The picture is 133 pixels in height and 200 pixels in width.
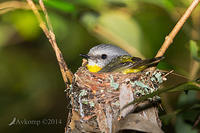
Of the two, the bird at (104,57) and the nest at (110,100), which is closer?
the nest at (110,100)

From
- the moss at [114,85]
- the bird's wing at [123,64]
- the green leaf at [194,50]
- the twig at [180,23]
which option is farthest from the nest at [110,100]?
the twig at [180,23]

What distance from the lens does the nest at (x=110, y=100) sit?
7.91ft

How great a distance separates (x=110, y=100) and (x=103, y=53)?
1.15 m

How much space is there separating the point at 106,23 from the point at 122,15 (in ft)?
0.72

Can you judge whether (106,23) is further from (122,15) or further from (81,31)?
(81,31)

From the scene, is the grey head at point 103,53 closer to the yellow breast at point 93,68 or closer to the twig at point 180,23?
the yellow breast at point 93,68

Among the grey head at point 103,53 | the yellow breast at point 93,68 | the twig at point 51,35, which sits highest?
the grey head at point 103,53

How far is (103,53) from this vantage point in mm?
3812

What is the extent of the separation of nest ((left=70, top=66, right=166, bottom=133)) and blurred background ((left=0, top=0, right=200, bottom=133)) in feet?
0.80

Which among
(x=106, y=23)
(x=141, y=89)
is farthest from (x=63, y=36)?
(x=141, y=89)

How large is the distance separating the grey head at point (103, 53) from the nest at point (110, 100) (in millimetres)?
600

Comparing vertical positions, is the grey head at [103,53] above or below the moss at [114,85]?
above

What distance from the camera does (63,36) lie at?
431cm

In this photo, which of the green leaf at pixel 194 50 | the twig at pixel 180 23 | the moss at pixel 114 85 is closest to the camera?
the twig at pixel 180 23
